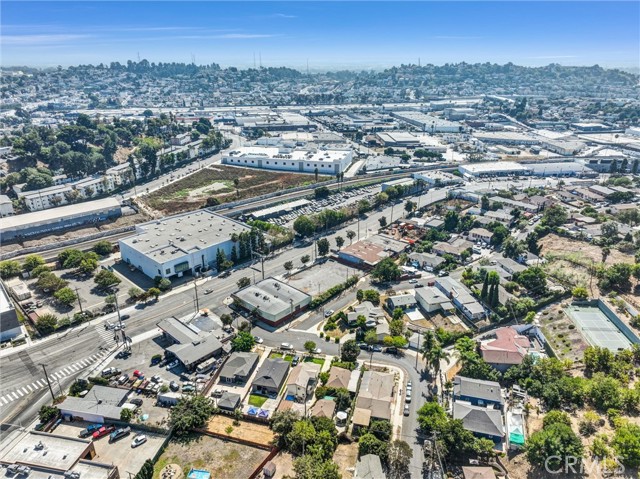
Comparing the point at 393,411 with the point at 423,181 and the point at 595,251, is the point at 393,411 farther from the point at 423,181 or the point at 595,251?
the point at 423,181

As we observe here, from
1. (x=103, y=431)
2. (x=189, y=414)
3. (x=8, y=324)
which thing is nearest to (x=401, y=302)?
(x=189, y=414)

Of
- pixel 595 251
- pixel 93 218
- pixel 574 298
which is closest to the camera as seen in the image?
pixel 574 298

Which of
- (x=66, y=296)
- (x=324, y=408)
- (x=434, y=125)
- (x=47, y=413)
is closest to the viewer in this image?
(x=47, y=413)

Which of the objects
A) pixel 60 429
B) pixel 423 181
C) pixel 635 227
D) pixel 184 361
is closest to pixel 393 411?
pixel 184 361

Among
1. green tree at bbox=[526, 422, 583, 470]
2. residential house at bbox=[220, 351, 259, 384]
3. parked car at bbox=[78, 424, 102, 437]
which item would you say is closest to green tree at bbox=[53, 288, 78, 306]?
parked car at bbox=[78, 424, 102, 437]

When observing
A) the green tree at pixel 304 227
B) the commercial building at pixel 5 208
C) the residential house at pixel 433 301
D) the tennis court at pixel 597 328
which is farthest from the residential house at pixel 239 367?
the commercial building at pixel 5 208

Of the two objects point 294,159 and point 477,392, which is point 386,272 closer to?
point 477,392
